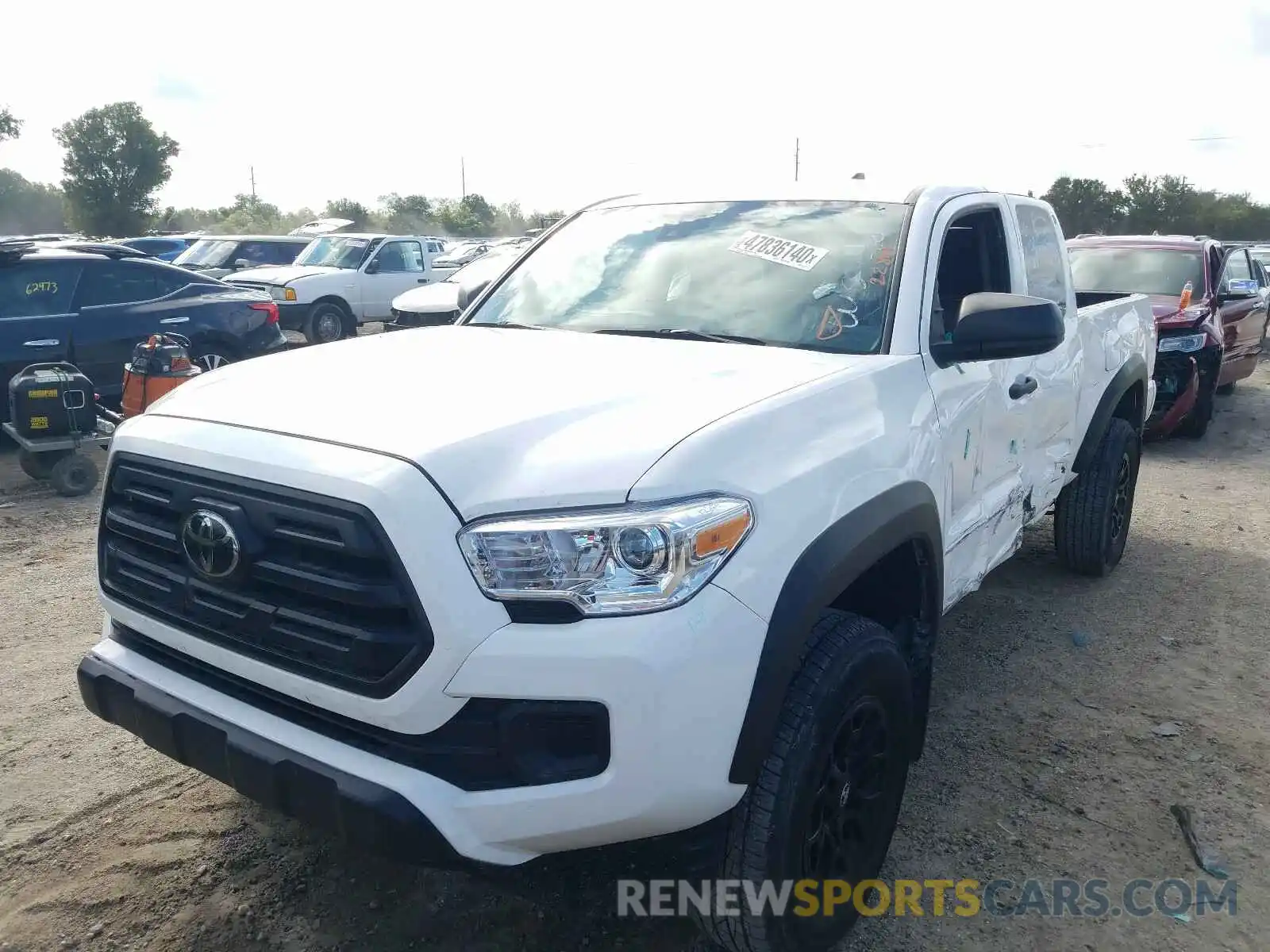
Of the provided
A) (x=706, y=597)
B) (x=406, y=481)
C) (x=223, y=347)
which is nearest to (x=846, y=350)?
(x=706, y=597)

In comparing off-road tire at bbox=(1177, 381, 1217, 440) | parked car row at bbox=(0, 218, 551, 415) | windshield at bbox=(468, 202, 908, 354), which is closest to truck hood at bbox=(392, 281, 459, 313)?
parked car row at bbox=(0, 218, 551, 415)

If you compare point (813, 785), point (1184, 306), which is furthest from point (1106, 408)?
point (1184, 306)

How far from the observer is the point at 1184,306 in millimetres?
8883

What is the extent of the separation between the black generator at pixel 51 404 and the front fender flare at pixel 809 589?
6031 millimetres

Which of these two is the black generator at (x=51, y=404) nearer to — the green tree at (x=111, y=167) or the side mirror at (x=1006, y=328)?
the side mirror at (x=1006, y=328)

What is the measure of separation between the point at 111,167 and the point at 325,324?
4089 cm

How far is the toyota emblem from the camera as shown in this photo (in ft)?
6.95

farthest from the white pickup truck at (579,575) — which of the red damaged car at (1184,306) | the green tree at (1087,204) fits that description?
the green tree at (1087,204)

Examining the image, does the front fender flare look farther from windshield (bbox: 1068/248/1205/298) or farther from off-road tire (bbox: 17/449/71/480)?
windshield (bbox: 1068/248/1205/298)

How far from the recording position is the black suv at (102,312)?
7.80 m

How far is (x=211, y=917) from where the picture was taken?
2602 mm

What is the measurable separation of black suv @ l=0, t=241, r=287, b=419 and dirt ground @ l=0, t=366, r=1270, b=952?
339cm

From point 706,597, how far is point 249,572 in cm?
97

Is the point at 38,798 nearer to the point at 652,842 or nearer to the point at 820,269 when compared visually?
the point at 652,842
